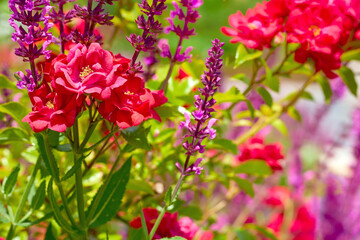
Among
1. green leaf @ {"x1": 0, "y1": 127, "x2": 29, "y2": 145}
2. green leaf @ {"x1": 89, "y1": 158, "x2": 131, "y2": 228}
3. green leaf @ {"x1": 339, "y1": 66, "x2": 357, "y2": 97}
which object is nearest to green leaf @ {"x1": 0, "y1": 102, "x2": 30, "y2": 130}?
green leaf @ {"x1": 0, "y1": 127, "x2": 29, "y2": 145}

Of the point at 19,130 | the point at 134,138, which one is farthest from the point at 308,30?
the point at 19,130

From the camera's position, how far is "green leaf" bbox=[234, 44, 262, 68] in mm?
495

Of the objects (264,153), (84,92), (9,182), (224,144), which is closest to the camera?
(84,92)

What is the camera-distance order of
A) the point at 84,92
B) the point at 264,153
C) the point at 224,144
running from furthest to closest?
the point at 264,153 → the point at 224,144 → the point at 84,92

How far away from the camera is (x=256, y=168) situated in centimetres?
61

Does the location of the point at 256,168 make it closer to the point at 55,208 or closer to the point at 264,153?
the point at 264,153

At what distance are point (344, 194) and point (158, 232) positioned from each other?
634 millimetres

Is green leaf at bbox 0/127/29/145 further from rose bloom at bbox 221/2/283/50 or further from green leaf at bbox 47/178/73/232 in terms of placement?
rose bloom at bbox 221/2/283/50

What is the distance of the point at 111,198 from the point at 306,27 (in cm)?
27

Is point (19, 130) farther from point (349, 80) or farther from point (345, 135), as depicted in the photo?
point (345, 135)

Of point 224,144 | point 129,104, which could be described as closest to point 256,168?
point 224,144

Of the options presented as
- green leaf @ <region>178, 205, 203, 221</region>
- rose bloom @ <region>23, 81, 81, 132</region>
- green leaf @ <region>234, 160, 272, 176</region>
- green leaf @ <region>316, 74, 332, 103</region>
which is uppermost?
green leaf @ <region>316, 74, 332, 103</region>

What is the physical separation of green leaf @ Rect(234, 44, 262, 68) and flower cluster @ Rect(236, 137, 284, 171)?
26 cm

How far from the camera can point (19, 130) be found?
46cm
